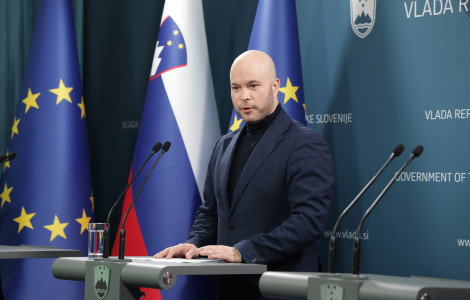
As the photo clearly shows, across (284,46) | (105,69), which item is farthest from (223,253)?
(105,69)

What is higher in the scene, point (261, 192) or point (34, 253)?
point (261, 192)

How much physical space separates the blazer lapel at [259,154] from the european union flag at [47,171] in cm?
168

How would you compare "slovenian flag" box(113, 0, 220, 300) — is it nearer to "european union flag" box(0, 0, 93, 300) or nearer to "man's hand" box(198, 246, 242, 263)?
"european union flag" box(0, 0, 93, 300)

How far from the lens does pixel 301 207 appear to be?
3201 millimetres

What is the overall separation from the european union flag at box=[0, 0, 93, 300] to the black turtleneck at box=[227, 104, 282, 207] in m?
1.57

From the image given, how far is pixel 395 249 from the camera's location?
12.9ft

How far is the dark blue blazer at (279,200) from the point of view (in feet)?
10.3

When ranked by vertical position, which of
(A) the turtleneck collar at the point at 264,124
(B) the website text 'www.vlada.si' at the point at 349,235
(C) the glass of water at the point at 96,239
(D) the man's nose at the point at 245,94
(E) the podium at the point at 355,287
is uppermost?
(D) the man's nose at the point at 245,94

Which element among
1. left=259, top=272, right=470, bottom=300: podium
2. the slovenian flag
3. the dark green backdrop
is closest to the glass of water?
left=259, top=272, right=470, bottom=300: podium

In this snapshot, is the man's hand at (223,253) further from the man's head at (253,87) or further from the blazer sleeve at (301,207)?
the man's head at (253,87)

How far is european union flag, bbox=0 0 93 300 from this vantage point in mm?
4746

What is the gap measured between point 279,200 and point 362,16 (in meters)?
1.25

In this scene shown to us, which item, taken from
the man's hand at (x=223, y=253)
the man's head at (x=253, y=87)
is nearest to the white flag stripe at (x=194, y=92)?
the man's head at (x=253, y=87)

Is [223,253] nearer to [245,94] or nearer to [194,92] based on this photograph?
[245,94]
